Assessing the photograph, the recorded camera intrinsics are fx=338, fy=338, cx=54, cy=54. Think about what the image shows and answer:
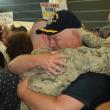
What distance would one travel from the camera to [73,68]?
114 centimetres

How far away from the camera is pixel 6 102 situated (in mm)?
1976

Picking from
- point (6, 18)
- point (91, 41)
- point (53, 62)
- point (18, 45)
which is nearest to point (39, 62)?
point (53, 62)

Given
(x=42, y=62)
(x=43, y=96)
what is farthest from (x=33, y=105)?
(x=42, y=62)

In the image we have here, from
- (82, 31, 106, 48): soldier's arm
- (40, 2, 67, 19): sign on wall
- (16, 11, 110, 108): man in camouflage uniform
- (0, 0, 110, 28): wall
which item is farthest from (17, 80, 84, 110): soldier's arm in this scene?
(0, 0, 110, 28): wall

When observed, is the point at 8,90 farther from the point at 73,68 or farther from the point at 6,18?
the point at 6,18

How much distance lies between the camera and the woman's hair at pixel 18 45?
241cm

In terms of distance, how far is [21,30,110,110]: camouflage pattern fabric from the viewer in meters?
1.14

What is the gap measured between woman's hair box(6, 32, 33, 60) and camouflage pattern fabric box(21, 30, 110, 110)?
4.04ft

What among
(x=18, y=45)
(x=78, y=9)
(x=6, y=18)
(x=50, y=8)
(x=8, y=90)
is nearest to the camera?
(x=8, y=90)

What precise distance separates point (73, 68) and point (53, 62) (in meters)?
0.09

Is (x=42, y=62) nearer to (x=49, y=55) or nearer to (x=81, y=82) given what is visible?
(x=49, y=55)

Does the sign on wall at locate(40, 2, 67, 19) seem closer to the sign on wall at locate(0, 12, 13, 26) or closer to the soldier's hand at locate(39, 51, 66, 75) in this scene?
the sign on wall at locate(0, 12, 13, 26)

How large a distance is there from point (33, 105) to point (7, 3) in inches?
237

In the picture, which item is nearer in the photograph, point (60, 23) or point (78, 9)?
point (60, 23)
